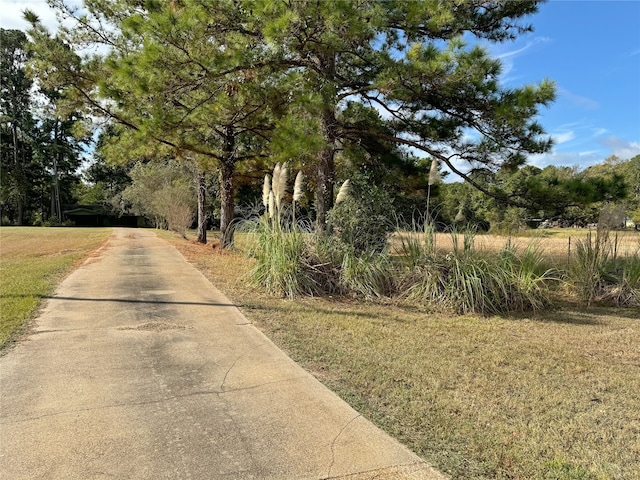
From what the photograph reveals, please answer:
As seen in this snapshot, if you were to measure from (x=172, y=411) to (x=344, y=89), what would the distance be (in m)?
8.44

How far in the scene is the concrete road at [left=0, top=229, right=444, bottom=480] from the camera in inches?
104

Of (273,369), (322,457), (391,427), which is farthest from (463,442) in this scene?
(273,369)

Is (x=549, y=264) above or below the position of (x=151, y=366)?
above

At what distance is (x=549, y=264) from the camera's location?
9.02 meters

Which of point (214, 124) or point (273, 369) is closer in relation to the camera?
point (273, 369)

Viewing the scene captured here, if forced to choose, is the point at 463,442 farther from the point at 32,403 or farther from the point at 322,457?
the point at 32,403

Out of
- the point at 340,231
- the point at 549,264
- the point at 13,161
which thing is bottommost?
the point at 549,264

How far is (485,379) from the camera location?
408cm

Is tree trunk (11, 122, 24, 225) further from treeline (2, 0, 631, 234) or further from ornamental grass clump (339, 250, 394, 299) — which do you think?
ornamental grass clump (339, 250, 394, 299)

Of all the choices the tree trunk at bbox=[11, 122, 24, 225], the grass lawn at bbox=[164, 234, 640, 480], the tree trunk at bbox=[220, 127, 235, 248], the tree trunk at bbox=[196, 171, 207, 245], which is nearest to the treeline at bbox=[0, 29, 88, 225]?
the tree trunk at bbox=[11, 122, 24, 225]

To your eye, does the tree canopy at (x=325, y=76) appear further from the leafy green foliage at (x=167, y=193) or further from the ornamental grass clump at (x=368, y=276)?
the leafy green foliage at (x=167, y=193)

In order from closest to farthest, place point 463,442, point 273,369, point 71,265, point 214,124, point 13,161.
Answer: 1. point 463,442
2. point 273,369
3. point 71,265
4. point 214,124
5. point 13,161

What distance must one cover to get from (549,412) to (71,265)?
36.7 ft

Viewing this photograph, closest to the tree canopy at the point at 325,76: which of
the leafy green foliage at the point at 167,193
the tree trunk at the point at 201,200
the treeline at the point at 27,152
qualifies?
the tree trunk at the point at 201,200
